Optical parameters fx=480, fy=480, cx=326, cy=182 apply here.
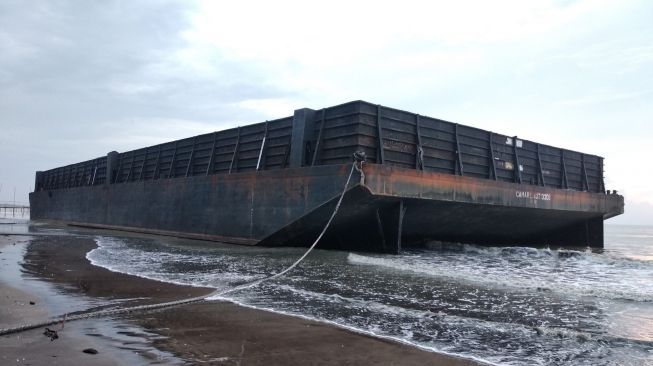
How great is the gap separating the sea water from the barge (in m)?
1.52

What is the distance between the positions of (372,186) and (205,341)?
780cm

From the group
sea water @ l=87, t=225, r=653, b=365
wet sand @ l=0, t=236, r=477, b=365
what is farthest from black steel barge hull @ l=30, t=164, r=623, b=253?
wet sand @ l=0, t=236, r=477, b=365

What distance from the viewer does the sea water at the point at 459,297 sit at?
13.9 ft

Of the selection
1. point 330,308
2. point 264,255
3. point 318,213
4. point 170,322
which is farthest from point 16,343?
point 318,213

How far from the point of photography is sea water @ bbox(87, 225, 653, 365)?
422 cm

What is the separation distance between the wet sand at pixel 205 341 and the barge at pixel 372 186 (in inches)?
259

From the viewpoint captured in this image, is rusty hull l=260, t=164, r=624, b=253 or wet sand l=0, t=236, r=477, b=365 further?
rusty hull l=260, t=164, r=624, b=253

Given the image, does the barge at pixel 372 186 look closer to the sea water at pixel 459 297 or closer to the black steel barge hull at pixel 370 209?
the black steel barge hull at pixel 370 209

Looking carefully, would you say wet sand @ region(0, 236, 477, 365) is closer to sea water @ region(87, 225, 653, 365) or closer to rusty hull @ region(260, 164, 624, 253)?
sea water @ region(87, 225, 653, 365)

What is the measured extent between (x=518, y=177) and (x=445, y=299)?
11.1 meters

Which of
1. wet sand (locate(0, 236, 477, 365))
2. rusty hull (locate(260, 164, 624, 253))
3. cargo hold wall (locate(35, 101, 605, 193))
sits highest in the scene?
cargo hold wall (locate(35, 101, 605, 193))

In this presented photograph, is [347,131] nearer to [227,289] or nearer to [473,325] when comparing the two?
[227,289]

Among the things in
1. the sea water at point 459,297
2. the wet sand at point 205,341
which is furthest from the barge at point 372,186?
the wet sand at point 205,341

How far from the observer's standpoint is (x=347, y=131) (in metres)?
12.5
